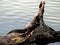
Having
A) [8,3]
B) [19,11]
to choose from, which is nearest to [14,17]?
[19,11]

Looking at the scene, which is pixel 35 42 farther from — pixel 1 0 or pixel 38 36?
pixel 1 0

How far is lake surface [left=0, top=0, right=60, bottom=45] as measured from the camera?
40.2 ft

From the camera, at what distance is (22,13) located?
14.3 metres

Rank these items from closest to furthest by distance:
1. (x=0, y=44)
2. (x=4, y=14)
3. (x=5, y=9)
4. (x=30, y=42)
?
(x=0, y=44), (x=30, y=42), (x=4, y=14), (x=5, y=9)

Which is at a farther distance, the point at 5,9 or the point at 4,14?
the point at 5,9

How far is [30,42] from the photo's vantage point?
1012cm

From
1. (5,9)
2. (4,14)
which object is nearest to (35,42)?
(4,14)

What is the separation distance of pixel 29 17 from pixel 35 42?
329 cm

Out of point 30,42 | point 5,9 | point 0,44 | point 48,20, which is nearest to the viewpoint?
point 0,44

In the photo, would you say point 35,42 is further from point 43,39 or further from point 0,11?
point 0,11

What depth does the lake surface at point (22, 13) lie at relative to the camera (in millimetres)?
12242

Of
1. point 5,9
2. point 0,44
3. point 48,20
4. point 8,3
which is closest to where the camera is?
point 0,44

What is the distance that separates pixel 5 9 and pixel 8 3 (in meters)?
1.58

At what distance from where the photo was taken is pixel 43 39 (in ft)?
34.2
